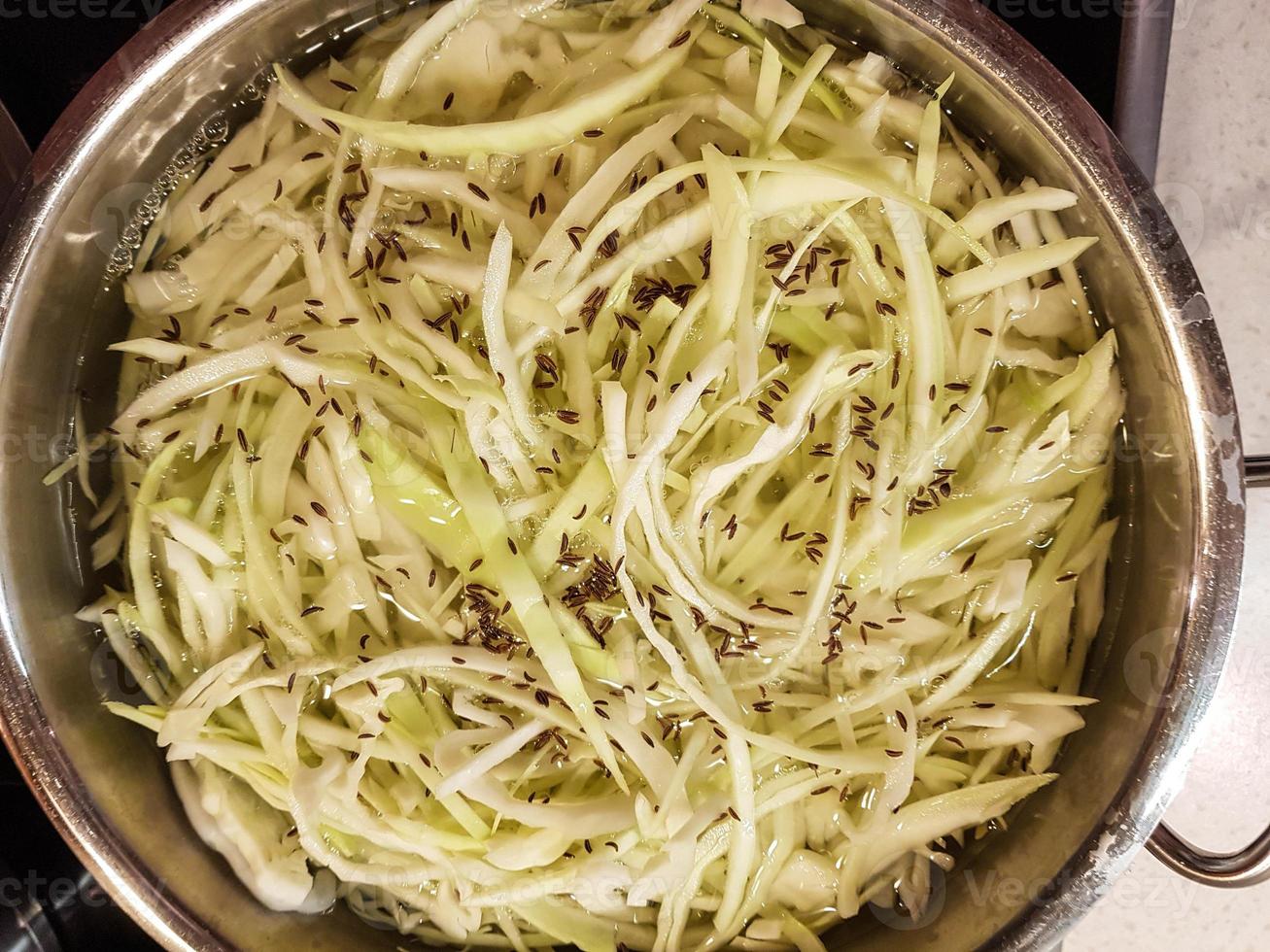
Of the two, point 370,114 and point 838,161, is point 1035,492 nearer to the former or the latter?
point 838,161

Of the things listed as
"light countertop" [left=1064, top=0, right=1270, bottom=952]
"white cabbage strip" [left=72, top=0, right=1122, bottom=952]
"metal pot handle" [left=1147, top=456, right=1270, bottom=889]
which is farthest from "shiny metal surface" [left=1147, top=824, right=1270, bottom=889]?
"light countertop" [left=1064, top=0, right=1270, bottom=952]

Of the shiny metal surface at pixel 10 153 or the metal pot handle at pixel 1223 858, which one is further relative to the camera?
the shiny metal surface at pixel 10 153

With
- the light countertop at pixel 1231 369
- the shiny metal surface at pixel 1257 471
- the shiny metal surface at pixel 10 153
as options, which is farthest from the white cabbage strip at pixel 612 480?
the light countertop at pixel 1231 369

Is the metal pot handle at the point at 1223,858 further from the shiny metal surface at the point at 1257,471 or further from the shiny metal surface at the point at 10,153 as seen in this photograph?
the shiny metal surface at the point at 10,153

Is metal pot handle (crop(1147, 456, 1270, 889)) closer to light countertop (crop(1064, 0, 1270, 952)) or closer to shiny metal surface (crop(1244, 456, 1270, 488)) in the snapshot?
shiny metal surface (crop(1244, 456, 1270, 488))

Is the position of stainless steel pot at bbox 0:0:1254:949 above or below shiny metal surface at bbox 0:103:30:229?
below

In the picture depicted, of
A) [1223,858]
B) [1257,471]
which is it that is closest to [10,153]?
[1257,471]

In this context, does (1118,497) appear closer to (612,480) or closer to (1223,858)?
(1223,858)

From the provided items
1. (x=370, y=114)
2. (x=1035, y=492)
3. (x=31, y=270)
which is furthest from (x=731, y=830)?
(x=31, y=270)
